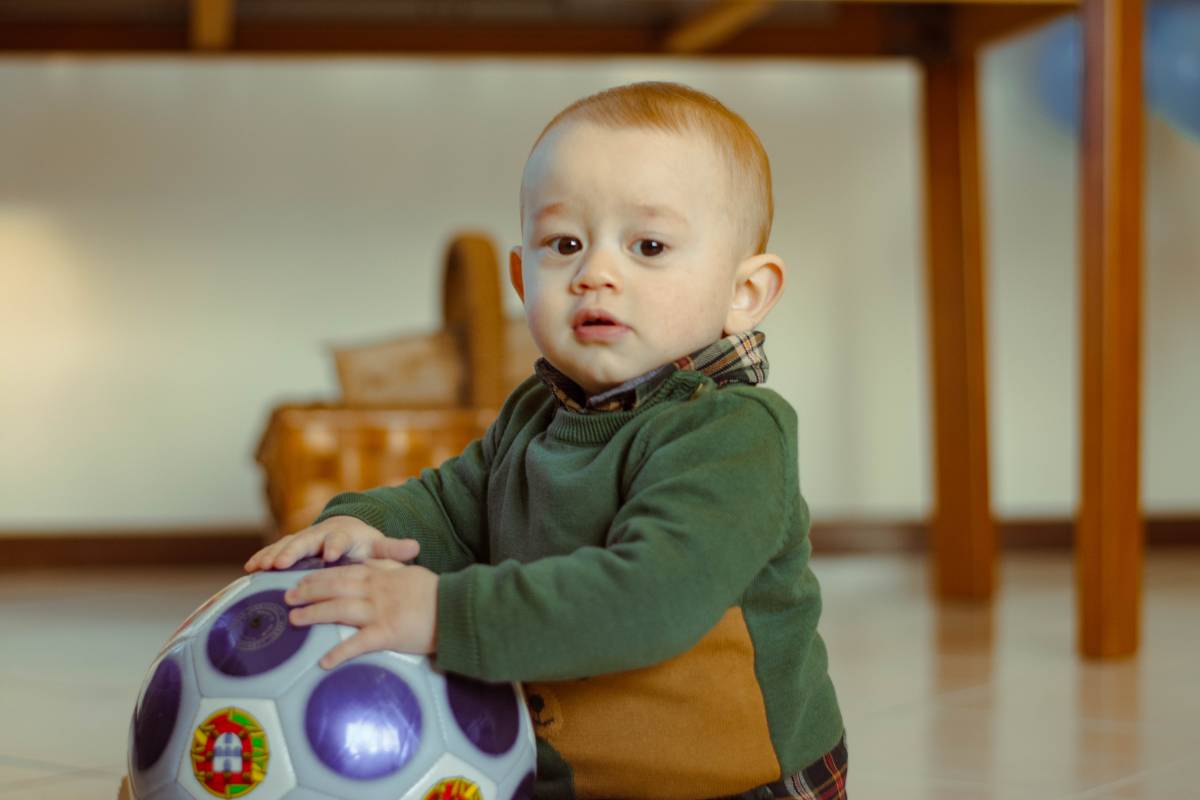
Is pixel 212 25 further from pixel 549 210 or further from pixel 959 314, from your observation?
pixel 549 210

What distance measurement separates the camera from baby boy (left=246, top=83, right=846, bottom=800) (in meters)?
0.92

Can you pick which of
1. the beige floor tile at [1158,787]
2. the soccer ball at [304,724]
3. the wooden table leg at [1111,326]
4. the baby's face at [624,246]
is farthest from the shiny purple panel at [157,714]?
the wooden table leg at [1111,326]

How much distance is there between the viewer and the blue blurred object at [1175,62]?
2703 millimetres

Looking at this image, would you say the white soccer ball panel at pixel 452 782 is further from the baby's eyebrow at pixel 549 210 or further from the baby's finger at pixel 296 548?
the baby's eyebrow at pixel 549 210

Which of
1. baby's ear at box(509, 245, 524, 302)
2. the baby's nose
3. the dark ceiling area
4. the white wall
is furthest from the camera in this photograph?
the white wall

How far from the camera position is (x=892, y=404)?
3242 mm

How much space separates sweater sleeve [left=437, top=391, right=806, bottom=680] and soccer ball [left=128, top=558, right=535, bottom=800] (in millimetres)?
38

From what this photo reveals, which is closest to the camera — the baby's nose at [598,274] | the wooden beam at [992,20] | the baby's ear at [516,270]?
the baby's nose at [598,274]

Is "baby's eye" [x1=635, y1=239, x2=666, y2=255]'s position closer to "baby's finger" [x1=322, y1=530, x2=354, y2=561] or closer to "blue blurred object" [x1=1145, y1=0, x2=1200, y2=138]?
"baby's finger" [x1=322, y1=530, x2=354, y2=561]

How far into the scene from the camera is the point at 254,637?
0.92 meters

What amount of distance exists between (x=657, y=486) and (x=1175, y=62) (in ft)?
7.02

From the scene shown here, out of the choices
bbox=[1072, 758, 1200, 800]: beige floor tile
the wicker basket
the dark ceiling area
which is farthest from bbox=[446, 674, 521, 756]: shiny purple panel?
the dark ceiling area

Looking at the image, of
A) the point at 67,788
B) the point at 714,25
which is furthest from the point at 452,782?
the point at 714,25

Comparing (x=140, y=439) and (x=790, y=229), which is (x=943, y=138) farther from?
(x=140, y=439)
